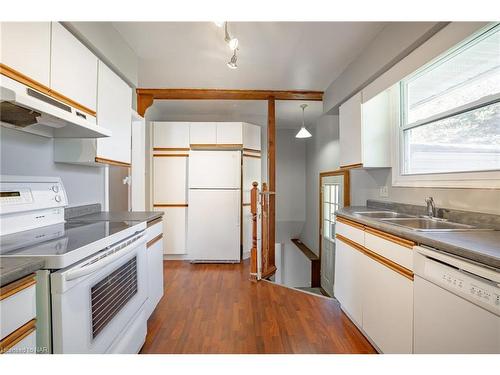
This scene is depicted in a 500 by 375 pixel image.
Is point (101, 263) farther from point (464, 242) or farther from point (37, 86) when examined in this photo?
point (464, 242)

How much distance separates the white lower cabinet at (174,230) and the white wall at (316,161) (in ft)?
8.12

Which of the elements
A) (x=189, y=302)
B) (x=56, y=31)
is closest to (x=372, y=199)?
(x=189, y=302)

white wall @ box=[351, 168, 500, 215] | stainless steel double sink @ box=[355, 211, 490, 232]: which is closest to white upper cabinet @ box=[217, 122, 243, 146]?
white wall @ box=[351, 168, 500, 215]

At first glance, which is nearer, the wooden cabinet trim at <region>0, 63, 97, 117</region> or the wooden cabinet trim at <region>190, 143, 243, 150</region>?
the wooden cabinet trim at <region>0, 63, 97, 117</region>

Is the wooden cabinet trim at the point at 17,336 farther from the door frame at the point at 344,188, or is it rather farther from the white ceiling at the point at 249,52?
the door frame at the point at 344,188

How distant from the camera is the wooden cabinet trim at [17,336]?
701mm

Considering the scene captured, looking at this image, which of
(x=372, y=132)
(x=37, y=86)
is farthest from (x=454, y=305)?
(x=37, y=86)

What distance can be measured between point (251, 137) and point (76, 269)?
10.9ft

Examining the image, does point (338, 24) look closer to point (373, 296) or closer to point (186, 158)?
point (373, 296)

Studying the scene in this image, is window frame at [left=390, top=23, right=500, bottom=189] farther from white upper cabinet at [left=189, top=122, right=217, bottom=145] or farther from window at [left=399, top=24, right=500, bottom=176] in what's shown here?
white upper cabinet at [left=189, top=122, right=217, bottom=145]

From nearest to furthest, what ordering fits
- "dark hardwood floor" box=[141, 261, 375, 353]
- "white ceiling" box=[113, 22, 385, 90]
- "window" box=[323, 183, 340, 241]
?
"dark hardwood floor" box=[141, 261, 375, 353] < "white ceiling" box=[113, 22, 385, 90] < "window" box=[323, 183, 340, 241]

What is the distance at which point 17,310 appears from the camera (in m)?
0.75

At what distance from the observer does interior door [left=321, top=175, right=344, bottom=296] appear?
362 centimetres

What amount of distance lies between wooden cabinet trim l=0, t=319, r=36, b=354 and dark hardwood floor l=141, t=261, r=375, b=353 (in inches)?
40.9
